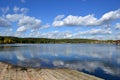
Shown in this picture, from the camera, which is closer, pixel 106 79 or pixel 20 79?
pixel 20 79

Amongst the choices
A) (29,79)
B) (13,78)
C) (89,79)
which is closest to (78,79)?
(89,79)

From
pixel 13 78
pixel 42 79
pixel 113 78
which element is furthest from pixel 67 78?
pixel 113 78

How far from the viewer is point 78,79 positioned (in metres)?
15.5

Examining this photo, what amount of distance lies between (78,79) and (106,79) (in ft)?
16.3

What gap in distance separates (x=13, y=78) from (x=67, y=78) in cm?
447

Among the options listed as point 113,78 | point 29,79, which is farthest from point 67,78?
point 113,78

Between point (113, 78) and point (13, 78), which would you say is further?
point (113, 78)

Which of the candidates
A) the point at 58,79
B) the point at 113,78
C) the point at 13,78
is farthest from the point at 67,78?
the point at 113,78

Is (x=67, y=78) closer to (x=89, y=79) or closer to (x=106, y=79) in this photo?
(x=89, y=79)

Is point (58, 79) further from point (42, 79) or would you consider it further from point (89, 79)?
point (89, 79)

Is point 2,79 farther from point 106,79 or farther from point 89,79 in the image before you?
point 106,79

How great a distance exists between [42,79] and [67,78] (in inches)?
83.0

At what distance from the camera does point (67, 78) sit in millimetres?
15953

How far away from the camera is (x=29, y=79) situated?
1543cm
